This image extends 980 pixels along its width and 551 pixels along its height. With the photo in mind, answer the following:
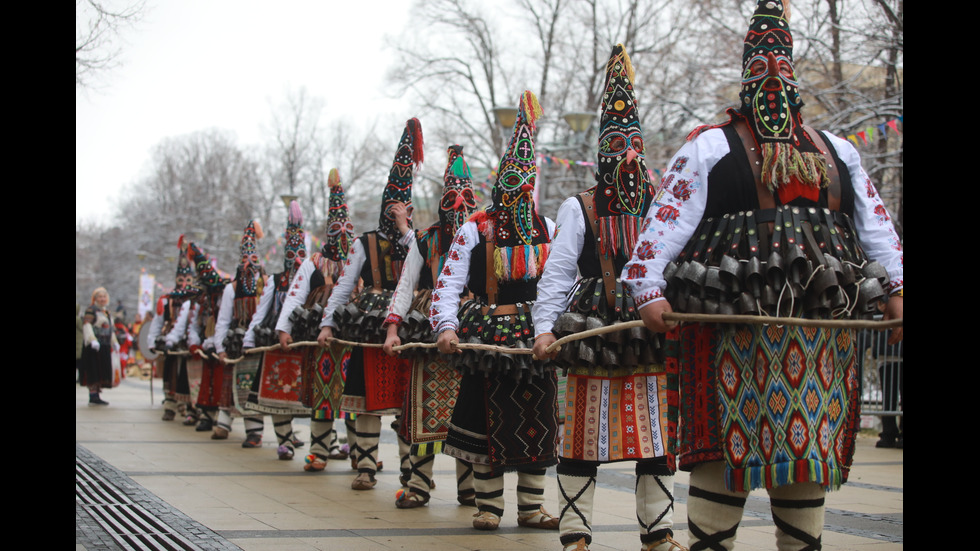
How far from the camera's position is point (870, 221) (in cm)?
371

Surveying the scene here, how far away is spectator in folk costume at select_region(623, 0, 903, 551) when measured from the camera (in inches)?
132

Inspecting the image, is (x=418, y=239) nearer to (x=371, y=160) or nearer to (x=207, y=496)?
(x=207, y=496)

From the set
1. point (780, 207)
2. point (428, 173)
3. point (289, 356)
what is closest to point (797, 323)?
point (780, 207)

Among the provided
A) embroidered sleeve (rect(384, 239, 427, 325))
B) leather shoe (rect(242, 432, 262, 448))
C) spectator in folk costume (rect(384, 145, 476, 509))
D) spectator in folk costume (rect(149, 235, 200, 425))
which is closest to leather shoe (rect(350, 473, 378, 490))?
spectator in folk costume (rect(384, 145, 476, 509))

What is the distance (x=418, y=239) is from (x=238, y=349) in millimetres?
5001

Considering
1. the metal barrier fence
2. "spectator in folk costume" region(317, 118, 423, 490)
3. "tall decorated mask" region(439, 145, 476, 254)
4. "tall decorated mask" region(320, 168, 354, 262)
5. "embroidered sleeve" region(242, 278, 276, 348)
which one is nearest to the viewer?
"tall decorated mask" region(439, 145, 476, 254)

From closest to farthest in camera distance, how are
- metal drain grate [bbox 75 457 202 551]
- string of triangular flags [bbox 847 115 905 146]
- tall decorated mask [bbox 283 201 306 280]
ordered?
metal drain grate [bbox 75 457 202 551] → tall decorated mask [bbox 283 201 306 280] → string of triangular flags [bbox 847 115 905 146]

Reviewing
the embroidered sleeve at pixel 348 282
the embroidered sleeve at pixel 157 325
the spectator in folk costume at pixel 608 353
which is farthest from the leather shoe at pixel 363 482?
the embroidered sleeve at pixel 157 325

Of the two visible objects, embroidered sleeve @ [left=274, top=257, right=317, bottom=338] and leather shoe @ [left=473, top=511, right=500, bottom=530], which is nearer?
leather shoe @ [left=473, top=511, right=500, bottom=530]

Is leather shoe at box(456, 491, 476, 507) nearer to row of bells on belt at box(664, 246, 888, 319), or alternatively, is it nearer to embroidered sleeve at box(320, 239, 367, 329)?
embroidered sleeve at box(320, 239, 367, 329)

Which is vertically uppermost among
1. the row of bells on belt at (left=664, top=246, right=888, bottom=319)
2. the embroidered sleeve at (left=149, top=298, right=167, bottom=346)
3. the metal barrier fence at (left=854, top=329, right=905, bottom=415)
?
the row of bells on belt at (left=664, top=246, right=888, bottom=319)

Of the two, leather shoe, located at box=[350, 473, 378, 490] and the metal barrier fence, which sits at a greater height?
the metal barrier fence

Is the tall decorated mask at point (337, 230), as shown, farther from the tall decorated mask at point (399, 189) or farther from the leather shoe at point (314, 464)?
the leather shoe at point (314, 464)

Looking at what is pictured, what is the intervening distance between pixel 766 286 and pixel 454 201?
3.72 meters
